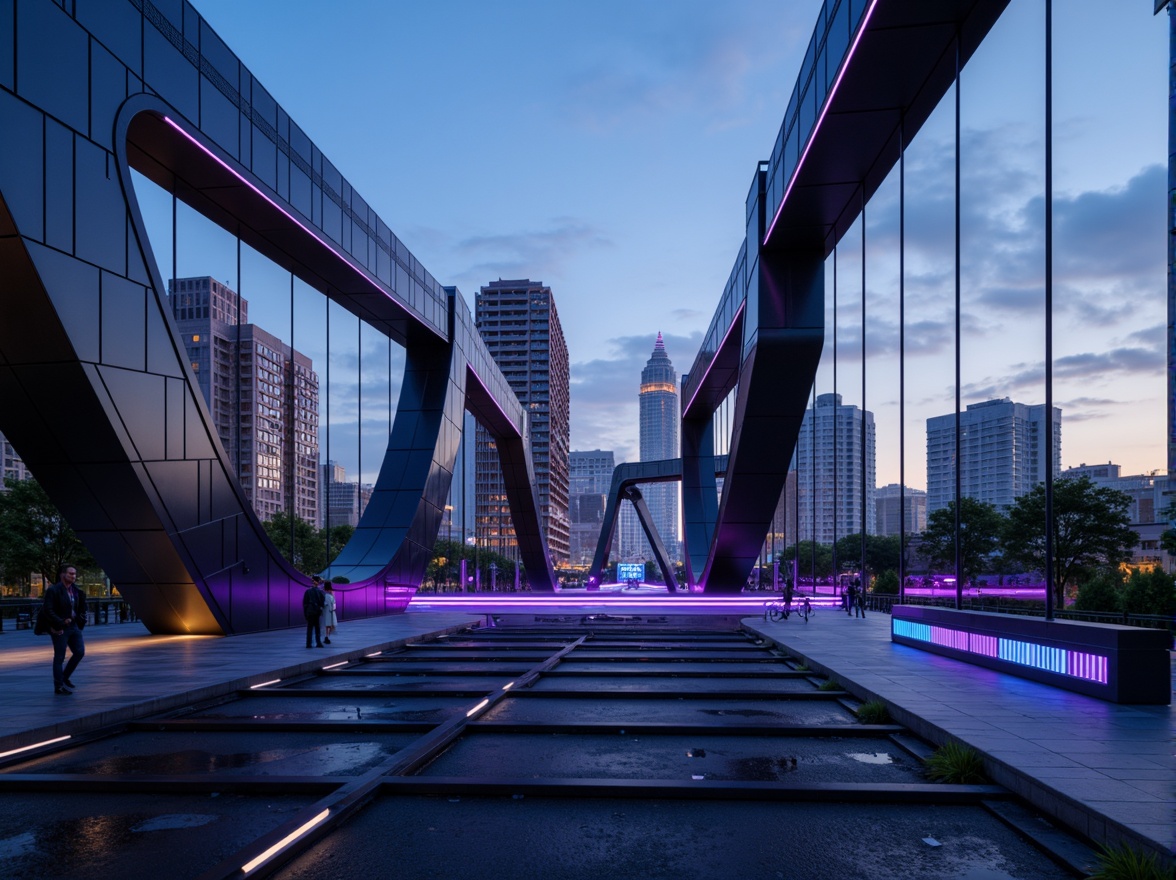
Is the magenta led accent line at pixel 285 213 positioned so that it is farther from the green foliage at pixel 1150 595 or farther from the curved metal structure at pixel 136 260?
the green foliage at pixel 1150 595

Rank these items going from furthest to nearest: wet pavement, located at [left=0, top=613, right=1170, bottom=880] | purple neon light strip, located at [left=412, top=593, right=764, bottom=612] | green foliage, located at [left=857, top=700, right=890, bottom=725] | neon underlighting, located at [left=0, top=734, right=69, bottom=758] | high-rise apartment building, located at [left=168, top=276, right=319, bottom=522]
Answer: high-rise apartment building, located at [left=168, top=276, right=319, bottom=522] → purple neon light strip, located at [left=412, top=593, right=764, bottom=612] → green foliage, located at [left=857, top=700, right=890, bottom=725] → neon underlighting, located at [left=0, top=734, right=69, bottom=758] → wet pavement, located at [left=0, top=613, right=1170, bottom=880]

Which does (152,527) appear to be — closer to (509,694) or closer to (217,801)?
(509,694)

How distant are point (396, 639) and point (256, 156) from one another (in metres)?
10.9

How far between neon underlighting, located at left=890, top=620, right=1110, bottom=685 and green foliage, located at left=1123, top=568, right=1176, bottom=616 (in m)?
13.3

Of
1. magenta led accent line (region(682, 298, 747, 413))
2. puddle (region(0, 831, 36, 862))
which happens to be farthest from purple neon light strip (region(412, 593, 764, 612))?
puddle (region(0, 831, 36, 862))

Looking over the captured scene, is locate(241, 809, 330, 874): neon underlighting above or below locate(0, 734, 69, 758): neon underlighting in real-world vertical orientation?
above

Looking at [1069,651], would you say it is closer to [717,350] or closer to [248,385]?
[717,350]

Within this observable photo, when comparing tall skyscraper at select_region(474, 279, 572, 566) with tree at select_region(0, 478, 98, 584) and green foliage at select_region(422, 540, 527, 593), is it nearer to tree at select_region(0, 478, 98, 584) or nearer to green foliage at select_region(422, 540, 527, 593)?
green foliage at select_region(422, 540, 527, 593)

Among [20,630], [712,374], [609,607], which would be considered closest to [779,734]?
[20,630]

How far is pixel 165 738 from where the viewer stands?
29.5 ft

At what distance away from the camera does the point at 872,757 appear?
8.17m

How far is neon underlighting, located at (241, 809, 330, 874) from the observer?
4906 millimetres

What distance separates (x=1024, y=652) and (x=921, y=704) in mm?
3471

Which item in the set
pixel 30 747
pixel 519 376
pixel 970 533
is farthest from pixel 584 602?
pixel 519 376
